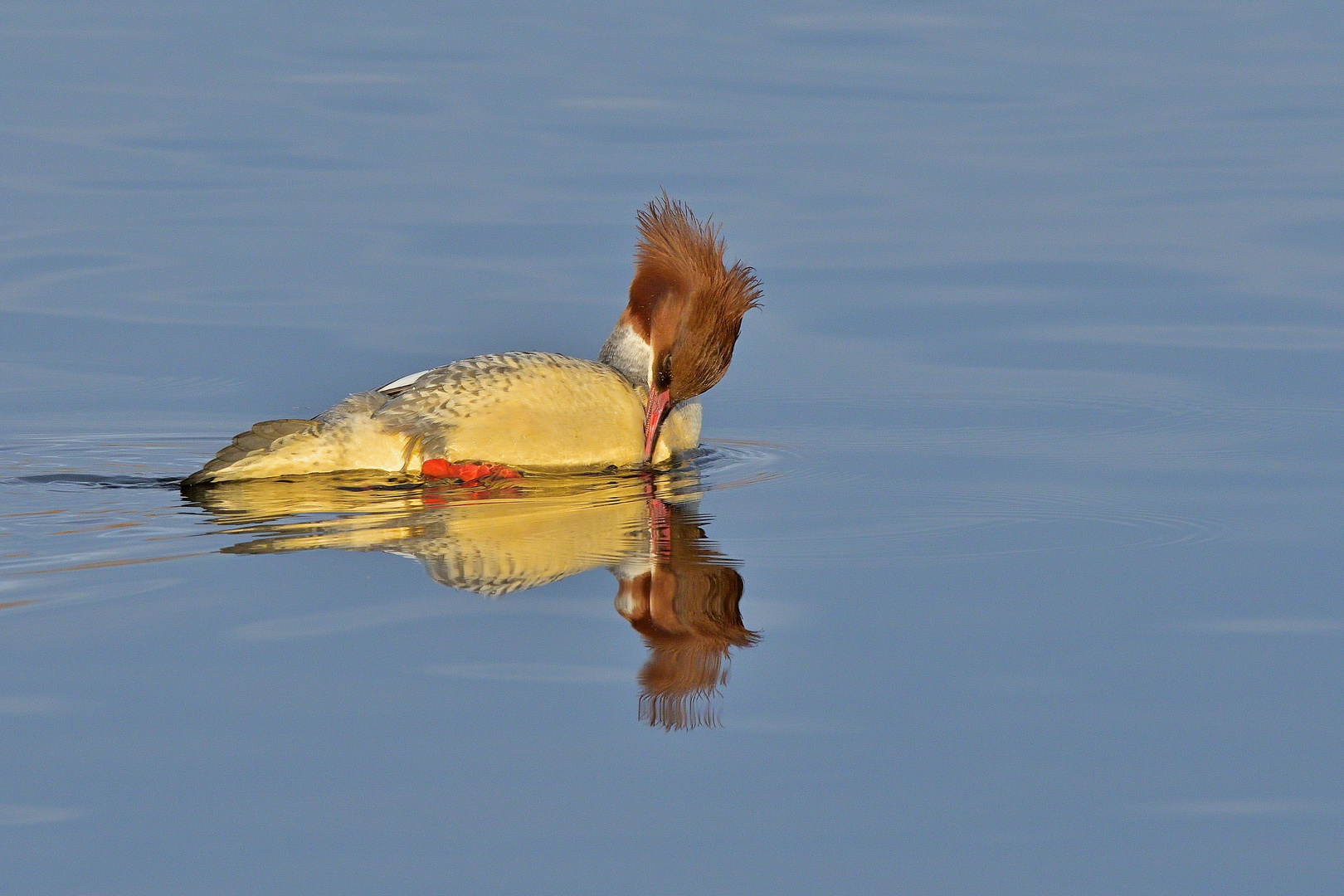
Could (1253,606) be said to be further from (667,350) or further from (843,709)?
(667,350)

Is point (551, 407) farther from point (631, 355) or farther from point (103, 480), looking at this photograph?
point (103, 480)

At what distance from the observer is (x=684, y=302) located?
966cm

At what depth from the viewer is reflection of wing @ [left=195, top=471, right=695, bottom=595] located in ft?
23.7

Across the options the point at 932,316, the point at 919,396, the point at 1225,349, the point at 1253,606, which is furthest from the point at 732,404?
the point at 1253,606

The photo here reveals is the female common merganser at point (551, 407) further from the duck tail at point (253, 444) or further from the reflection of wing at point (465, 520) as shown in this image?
the reflection of wing at point (465, 520)

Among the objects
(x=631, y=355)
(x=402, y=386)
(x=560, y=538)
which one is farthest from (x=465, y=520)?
(x=631, y=355)

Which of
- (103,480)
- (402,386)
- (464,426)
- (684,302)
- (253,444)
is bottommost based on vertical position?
(103,480)

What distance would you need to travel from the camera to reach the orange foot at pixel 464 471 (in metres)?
9.03

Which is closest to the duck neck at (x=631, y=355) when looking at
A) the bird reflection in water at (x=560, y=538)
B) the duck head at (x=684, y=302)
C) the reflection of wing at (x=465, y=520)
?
the duck head at (x=684, y=302)

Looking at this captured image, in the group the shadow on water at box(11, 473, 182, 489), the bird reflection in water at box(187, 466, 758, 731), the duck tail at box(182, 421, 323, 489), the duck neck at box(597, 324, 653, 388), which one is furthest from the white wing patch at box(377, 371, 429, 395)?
the duck neck at box(597, 324, 653, 388)

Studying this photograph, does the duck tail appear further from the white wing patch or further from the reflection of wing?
the white wing patch

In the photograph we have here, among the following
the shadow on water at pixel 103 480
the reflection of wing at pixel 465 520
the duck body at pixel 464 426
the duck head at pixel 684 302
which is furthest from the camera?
the duck head at pixel 684 302

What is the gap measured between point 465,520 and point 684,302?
2168 millimetres

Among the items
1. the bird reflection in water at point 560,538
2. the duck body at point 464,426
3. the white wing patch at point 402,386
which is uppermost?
the white wing patch at point 402,386
